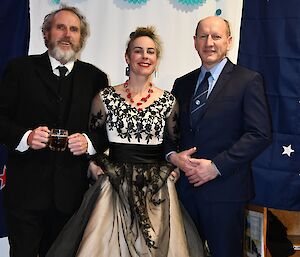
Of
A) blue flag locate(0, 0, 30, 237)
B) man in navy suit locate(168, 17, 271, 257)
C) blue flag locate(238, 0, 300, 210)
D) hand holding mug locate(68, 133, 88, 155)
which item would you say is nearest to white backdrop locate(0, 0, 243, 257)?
blue flag locate(0, 0, 30, 237)

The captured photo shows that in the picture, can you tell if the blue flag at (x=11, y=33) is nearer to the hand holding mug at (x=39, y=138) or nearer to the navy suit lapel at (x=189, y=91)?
the hand holding mug at (x=39, y=138)

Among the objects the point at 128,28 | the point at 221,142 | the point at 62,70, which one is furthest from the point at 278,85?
the point at 62,70

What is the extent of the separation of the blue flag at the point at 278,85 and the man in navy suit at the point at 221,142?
1.70 feet

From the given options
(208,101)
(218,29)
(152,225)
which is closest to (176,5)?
(218,29)

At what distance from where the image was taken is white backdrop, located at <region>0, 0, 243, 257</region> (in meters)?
2.84

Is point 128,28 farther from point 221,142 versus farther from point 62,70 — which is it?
point 221,142

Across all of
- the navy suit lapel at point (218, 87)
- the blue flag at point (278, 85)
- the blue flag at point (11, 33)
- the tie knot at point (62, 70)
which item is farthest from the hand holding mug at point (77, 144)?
the blue flag at point (278, 85)

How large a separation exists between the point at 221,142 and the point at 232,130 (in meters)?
0.08

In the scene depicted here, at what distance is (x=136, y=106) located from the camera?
2.24 metres

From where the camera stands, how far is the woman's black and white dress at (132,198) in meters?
1.99

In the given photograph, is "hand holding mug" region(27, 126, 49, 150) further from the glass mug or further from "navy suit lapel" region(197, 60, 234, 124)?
"navy suit lapel" region(197, 60, 234, 124)

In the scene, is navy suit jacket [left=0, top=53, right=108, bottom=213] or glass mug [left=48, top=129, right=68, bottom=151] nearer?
glass mug [left=48, top=129, right=68, bottom=151]

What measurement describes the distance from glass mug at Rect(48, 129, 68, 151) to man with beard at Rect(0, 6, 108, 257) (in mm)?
92

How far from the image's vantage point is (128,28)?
2.88 metres
